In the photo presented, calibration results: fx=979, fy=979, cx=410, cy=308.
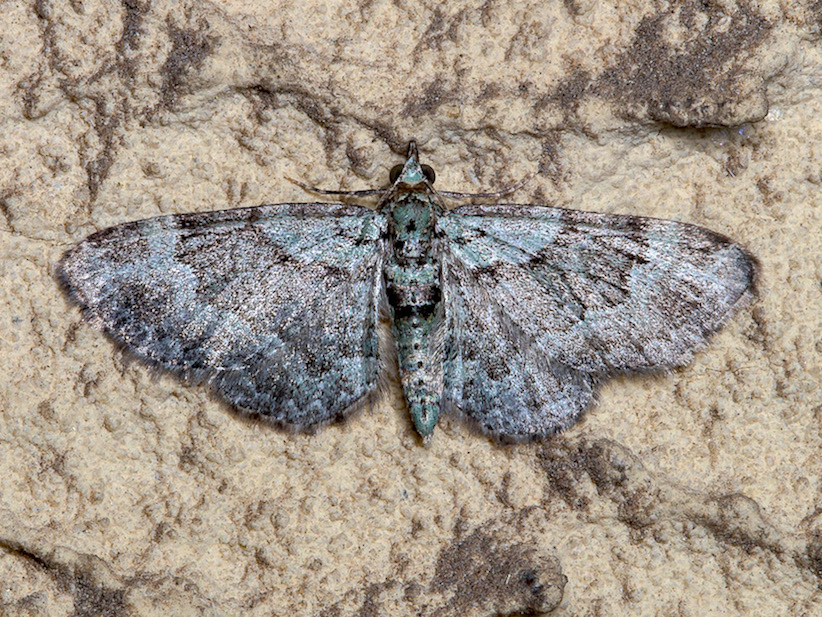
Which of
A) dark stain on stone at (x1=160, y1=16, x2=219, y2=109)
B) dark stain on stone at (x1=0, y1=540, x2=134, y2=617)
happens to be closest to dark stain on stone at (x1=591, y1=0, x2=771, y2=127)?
dark stain on stone at (x1=160, y1=16, x2=219, y2=109)

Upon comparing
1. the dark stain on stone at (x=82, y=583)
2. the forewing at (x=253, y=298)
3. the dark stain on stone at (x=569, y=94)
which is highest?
the dark stain on stone at (x=569, y=94)

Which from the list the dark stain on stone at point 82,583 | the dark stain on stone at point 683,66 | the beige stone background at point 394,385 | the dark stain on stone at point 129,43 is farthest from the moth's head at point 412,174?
the dark stain on stone at point 82,583

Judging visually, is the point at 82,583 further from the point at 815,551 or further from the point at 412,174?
the point at 815,551

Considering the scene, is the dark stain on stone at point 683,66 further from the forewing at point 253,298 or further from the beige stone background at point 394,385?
the forewing at point 253,298

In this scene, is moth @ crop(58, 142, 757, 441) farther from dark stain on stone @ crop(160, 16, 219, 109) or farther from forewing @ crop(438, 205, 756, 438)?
dark stain on stone @ crop(160, 16, 219, 109)

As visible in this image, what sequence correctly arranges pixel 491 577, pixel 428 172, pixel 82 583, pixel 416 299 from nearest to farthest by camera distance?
pixel 82 583
pixel 491 577
pixel 416 299
pixel 428 172

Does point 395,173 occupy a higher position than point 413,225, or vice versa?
point 395,173

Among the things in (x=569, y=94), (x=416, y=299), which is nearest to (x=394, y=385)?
(x=416, y=299)
